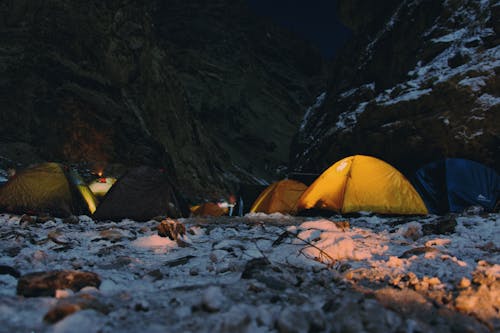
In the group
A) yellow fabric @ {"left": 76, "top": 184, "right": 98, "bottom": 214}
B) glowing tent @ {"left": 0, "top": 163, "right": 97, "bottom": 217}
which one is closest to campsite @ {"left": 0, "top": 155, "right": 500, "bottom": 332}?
glowing tent @ {"left": 0, "top": 163, "right": 97, "bottom": 217}

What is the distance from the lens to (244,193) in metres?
15.1

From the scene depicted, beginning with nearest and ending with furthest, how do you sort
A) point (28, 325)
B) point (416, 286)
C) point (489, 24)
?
point (28, 325)
point (416, 286)
point (489, 24)

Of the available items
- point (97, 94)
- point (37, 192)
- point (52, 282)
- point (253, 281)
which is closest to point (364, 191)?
point (253, 281)

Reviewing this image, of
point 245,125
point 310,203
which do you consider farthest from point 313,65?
point 310,203

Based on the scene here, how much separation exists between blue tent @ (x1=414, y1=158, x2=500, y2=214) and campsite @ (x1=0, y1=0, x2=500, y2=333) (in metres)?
0.04

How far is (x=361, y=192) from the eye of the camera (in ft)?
26.2

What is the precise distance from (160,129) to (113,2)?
10559 millimetres

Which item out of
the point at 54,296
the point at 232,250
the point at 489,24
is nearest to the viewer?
the point at 54,296

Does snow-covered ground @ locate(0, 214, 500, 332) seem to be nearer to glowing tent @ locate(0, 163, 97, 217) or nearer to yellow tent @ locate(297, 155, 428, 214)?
yellow tent @ locate(297, 155, 428, 214)

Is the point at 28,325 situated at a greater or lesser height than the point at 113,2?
lesser

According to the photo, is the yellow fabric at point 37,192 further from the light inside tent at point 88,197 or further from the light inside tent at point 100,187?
the light inside tent at point 100,187

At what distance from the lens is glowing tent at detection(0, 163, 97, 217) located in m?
7.60

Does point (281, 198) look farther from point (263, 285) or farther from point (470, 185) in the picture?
point (263, 285)

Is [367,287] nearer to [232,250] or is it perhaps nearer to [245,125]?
[232,250]
